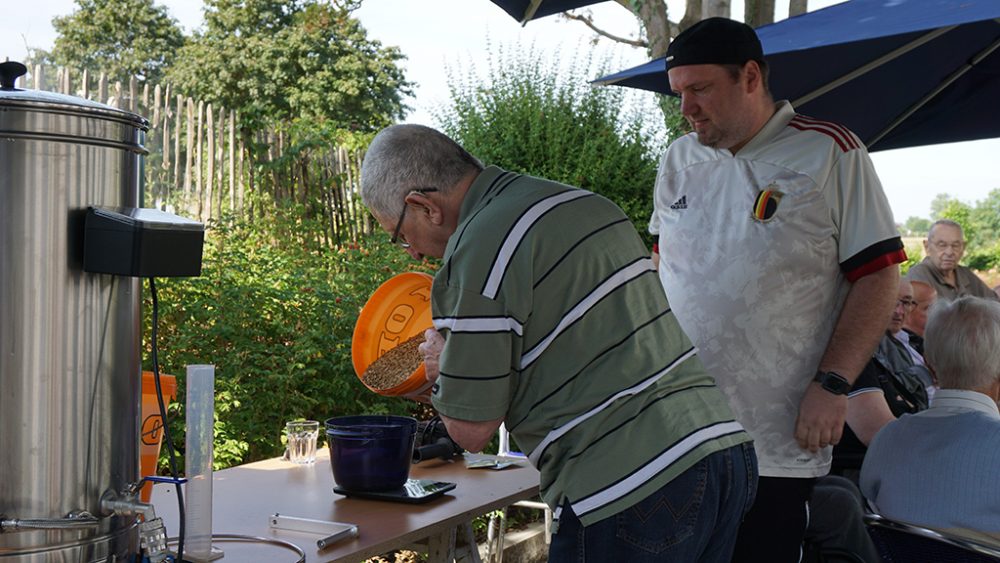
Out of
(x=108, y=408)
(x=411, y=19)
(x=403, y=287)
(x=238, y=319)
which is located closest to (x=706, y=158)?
(x=403, y=287)

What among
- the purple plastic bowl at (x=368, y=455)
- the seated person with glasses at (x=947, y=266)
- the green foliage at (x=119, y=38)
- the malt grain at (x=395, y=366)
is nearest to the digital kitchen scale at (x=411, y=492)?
the purple plastic bowl at (x=368, y=455)

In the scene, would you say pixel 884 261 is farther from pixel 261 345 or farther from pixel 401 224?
pixel 261 345

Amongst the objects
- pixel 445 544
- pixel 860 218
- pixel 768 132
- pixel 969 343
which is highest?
pixel 768 132

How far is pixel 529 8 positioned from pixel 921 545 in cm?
208

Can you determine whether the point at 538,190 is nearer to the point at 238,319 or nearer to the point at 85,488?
the point at 85,488

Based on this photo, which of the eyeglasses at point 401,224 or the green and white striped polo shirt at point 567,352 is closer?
the green and white striped polo shirt at point 567,352

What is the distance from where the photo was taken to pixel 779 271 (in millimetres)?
2221

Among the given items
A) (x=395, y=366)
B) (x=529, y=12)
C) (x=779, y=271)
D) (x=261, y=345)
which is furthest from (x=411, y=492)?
(x=261, y=345)

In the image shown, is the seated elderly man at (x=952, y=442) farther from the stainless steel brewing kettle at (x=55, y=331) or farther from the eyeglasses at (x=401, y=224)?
the stainless steel brewing kettle at (x=55, y=331)

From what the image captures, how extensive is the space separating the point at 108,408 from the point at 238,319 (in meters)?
2.94

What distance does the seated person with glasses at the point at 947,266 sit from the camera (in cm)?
557

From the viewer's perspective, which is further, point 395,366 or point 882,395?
point 882,395

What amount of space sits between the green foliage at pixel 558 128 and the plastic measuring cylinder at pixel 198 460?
4.46m

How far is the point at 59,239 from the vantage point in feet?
4.28
